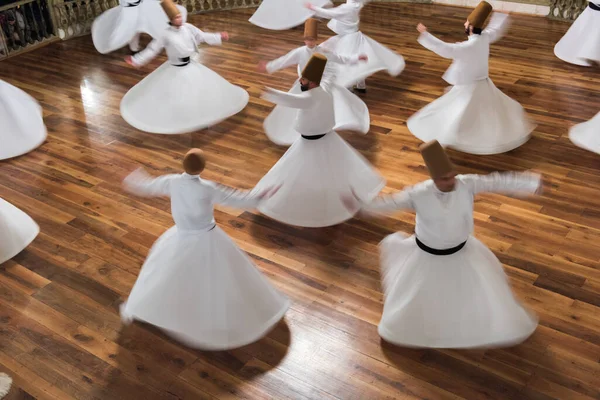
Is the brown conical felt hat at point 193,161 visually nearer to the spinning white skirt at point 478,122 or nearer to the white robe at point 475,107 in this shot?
the white robe at point 475,107

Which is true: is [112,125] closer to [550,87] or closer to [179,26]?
[179,26]

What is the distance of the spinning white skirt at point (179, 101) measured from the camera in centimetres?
578

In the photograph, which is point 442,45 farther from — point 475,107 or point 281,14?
point 281,14

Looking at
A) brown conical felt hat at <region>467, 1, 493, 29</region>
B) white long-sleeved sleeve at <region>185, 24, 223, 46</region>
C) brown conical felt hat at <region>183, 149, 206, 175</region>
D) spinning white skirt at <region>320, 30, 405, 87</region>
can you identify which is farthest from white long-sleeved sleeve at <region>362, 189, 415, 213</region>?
spinning white skirt at <region>320, 30, 405, 87</region>

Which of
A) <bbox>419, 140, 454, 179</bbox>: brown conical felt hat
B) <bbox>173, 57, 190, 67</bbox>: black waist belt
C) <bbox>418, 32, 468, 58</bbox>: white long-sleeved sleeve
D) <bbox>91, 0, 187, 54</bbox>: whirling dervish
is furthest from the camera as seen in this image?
<bbox>91, 0, 187, 54</bbox>: whirling dervish

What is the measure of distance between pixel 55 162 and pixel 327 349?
9.94 ft

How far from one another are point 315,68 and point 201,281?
1478mm

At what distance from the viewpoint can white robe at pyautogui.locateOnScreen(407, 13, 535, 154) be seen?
16.7ft

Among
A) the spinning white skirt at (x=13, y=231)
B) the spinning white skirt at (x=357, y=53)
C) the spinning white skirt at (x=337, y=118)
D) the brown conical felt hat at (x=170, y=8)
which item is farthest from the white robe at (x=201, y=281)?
the spinning white skirt at (x=357, y=53)

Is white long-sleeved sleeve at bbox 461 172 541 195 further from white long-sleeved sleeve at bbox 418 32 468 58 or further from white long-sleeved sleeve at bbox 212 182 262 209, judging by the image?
white long-sleeved sleeve at bbox 418 32 468 58

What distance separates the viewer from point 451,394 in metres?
3.20

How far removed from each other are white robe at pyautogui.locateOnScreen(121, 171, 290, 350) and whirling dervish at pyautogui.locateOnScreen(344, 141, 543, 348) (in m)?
0.70

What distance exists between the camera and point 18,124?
5371 millimetres

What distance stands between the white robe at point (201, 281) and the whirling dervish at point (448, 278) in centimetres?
70
